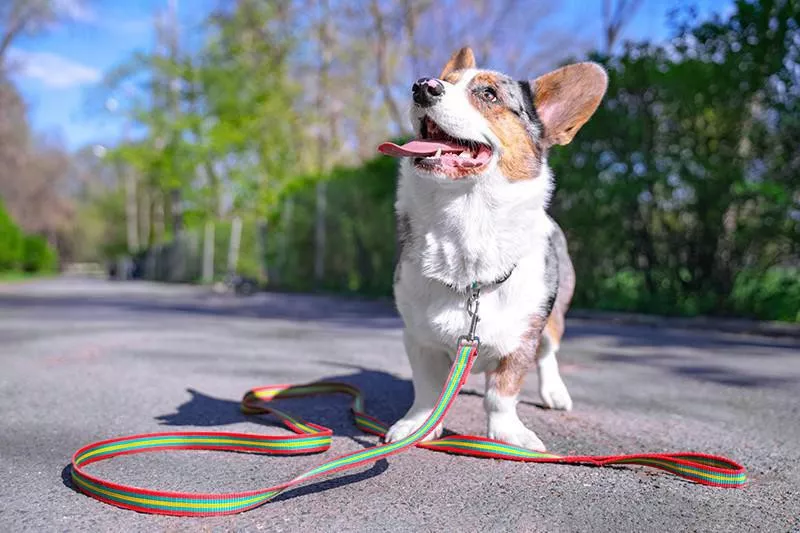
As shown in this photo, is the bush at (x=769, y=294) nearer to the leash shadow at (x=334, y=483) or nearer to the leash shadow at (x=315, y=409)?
the leash shadow at (x=315, y=409)

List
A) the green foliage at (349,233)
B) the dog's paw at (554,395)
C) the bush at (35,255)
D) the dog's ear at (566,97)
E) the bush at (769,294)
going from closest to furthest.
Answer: the dog's ear at (566,97)
the dog's paw at (554,395)
the bush at (769,294)
the green foliage at (349,233)
the bush at (35,255)

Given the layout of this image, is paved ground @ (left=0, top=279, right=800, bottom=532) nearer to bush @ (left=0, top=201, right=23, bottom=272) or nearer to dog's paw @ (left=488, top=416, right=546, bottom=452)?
dog's paw @ (left=488, top=416, right=546, bottom=452)

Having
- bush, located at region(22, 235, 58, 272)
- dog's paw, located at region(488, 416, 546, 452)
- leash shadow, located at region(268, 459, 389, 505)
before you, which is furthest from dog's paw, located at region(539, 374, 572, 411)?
bush, located at region(22, 235, 58, 272)

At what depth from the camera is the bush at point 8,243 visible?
27547 millimetres

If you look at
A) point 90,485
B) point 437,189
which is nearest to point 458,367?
point 437,189

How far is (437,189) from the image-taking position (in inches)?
108

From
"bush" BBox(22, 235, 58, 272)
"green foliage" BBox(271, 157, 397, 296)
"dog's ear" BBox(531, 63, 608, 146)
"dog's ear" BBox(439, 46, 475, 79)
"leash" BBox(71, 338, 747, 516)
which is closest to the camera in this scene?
"leash" BBox(71, 338, 747, 516)

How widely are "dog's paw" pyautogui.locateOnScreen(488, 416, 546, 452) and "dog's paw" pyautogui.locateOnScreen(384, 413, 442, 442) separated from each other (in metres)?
0.24

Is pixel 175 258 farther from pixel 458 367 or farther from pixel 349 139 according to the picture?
pixel 458 367

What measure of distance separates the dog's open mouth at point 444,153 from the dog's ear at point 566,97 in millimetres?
490

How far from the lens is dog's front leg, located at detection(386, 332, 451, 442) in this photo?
9.84 feet

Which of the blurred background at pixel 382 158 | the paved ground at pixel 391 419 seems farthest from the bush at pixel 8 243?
the paved ground at pixel 391 419

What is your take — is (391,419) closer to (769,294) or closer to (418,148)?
(418,148)

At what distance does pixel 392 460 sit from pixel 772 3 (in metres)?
9.42
